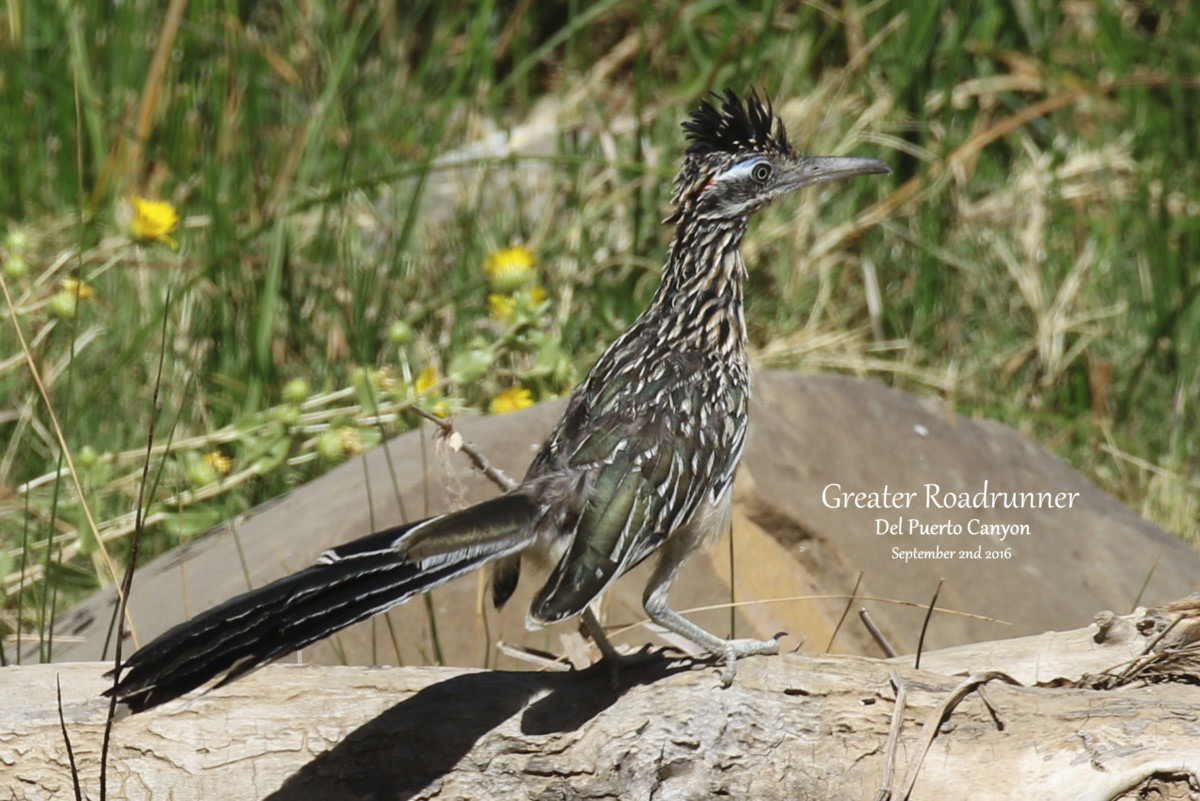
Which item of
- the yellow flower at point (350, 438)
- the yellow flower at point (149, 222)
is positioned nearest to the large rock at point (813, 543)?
the yellow flower at point (350, 438)

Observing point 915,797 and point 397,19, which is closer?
point 915,797

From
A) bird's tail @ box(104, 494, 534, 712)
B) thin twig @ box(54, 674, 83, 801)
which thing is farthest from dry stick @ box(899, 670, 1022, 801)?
thin twig @ box(54, 674, 83, 801)

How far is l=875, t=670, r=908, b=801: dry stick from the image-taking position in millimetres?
2941

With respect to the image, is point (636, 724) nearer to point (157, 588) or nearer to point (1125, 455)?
point (157, 588)

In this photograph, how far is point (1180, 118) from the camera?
24.8 feet

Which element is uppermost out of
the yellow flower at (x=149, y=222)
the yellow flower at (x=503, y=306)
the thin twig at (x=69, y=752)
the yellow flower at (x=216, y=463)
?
the yellow flower at (x=149, y=222)

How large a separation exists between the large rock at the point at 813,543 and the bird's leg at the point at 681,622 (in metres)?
0.33

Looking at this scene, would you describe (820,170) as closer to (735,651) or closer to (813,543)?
(813,543)

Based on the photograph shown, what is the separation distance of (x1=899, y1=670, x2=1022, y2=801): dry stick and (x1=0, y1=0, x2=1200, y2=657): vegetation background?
2.43m

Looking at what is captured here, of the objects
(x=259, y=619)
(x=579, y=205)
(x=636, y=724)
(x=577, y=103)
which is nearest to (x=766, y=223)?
(x=579, y=205)

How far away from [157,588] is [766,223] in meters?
3.43

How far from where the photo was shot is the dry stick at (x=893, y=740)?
2.94 metres

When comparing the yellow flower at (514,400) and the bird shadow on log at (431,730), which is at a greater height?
the yellow flower at (514,400)

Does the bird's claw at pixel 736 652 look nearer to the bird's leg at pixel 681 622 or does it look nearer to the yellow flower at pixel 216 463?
the bird's leg at pixel 681 622
